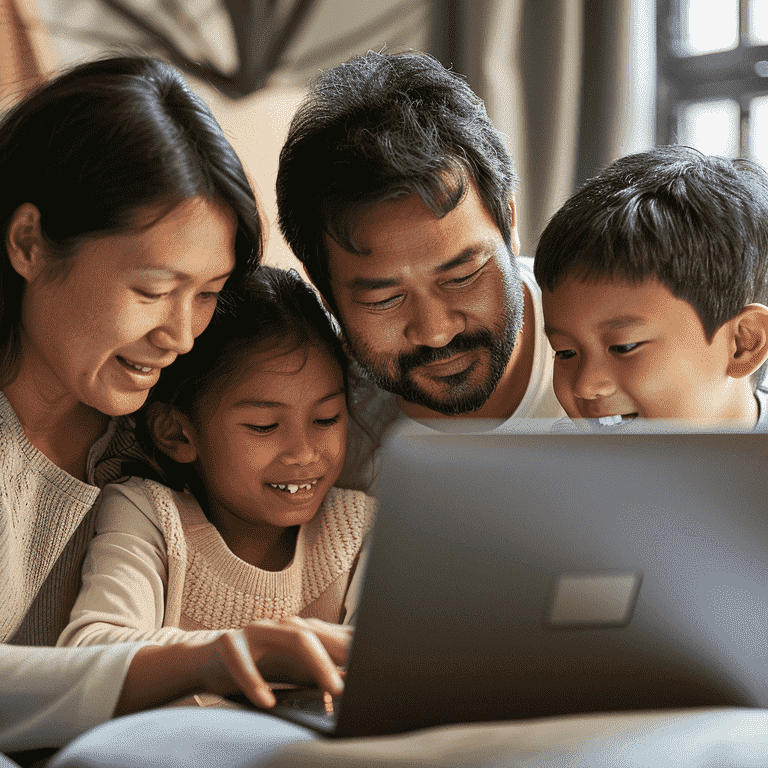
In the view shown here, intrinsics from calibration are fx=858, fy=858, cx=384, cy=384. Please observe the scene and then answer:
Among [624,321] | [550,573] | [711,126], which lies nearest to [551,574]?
[550,573]

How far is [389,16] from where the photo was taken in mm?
2605

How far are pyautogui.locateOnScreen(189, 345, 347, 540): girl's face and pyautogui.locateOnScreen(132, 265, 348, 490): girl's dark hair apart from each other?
0.02 metres

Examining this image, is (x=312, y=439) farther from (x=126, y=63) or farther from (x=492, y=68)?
(x=492, y=68)

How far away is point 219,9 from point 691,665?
7.45ft

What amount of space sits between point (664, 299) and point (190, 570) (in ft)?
2.59

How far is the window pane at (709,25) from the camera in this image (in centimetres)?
248

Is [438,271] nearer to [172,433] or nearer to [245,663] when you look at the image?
[172,433]

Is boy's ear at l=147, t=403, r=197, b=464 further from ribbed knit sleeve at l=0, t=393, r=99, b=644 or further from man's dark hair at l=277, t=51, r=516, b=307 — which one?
man's dark hair at l=277, t=51, r=516, b=307

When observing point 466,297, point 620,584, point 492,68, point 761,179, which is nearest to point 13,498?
point 466,297

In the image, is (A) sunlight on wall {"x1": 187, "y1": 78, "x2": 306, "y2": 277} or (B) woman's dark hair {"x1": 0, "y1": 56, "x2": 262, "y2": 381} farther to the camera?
(A) sunlight on wall {"x1": 187, "y1": 78, "x2": 306, "y2": 277}

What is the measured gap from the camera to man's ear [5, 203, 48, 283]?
41.9 inches

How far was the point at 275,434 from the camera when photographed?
129 cm

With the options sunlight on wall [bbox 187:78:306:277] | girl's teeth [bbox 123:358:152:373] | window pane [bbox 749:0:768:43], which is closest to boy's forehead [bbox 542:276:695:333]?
girl's teeth [bbox 123:358:152:373]

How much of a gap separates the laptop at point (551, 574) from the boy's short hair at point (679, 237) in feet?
2.03
